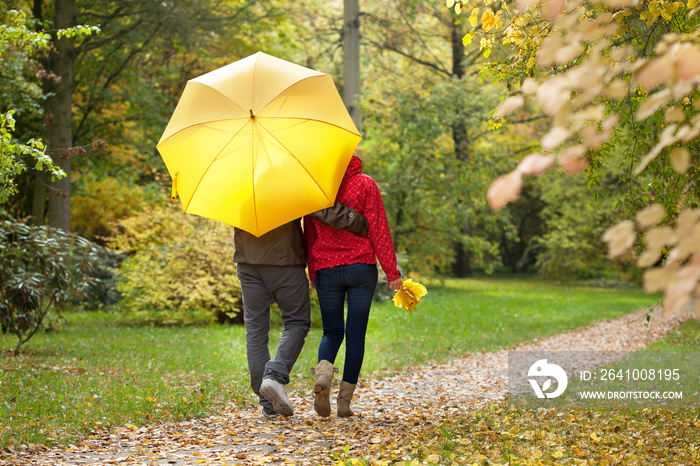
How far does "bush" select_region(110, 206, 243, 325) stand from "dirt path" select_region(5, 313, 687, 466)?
529 cm

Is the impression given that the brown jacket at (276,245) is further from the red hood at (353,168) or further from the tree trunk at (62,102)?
the tree trunk at (62,102)

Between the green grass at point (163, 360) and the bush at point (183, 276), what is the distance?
1.73 ft

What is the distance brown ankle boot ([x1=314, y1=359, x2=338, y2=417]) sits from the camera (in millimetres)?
4293

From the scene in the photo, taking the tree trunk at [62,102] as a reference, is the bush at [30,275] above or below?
below

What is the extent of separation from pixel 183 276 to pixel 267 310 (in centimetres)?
686

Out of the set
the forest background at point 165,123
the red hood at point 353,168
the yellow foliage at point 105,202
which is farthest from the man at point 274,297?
the yellow foliage at point 105,202

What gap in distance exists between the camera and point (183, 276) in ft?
36.7

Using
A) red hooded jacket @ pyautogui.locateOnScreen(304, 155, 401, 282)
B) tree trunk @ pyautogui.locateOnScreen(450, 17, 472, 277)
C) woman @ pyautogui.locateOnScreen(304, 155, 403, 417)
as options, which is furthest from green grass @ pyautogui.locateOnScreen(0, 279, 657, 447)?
tree trunk @ pyautogui.locateOnScreen(450, 17, 472, 277)

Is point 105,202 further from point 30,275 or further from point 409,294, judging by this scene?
point 409,294

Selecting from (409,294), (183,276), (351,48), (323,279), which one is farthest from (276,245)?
(351,48)

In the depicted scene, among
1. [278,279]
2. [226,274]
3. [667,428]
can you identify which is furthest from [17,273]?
Answer: [667,428]

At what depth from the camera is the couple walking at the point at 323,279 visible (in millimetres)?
4367

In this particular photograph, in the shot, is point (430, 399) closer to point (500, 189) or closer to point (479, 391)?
point (479, 391)

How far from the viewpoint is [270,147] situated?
13.7 ft
